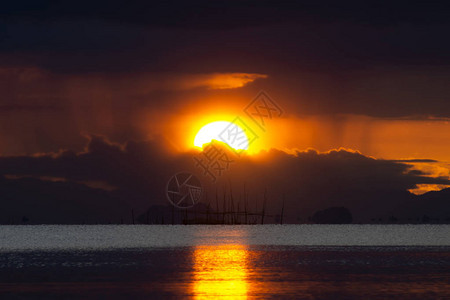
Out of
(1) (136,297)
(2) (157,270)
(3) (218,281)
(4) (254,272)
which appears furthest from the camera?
(2) (157,270)

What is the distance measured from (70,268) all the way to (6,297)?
22902mm

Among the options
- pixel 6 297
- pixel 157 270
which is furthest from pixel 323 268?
pixel 6 297

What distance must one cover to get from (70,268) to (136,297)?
24475mm

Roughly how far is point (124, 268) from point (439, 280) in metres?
27.3

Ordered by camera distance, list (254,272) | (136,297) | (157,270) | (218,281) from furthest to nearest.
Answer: (157,270) < (254,272) < (218,281) < (136,297)

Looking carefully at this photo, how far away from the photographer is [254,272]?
57594 mm

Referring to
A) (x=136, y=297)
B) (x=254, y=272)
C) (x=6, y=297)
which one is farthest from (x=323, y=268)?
(x=6, y=297)

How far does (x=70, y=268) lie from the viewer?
64312mm

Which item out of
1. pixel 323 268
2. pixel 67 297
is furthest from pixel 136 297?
pixel 323 268

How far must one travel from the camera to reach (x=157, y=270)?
204 feet

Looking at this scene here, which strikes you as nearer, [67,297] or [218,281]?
[67,297]

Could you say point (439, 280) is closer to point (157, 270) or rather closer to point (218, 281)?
point (218, 281)

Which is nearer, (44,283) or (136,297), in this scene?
(136,297)

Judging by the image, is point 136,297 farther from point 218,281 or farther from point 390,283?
point 390,283
